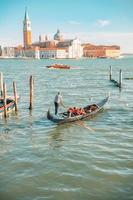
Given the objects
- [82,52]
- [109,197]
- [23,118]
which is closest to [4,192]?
[109,197]

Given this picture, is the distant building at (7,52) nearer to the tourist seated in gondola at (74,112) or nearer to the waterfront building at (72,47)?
the waterfront building at (72,47)

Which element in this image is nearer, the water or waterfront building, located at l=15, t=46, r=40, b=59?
the water

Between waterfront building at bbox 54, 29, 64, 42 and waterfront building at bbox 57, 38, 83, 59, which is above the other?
waterfront building at bbox 54, 29, 64, 42

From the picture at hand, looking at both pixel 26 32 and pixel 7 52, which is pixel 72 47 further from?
pixel 7 52

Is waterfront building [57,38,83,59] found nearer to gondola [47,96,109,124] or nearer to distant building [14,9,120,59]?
distant building [14,9,120,59]

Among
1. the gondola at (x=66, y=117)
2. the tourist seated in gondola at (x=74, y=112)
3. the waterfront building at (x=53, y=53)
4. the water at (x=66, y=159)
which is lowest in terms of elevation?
the water at (x=66, y=159)

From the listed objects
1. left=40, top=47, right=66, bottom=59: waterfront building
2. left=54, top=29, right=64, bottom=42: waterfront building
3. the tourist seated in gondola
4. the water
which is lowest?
the water

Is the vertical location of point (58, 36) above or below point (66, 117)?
above

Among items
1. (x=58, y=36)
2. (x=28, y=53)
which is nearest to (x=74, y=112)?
(x=28, y=53)

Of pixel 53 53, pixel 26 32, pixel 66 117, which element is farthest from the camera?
pixel 26 32

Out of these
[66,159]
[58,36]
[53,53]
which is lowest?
[66,159]

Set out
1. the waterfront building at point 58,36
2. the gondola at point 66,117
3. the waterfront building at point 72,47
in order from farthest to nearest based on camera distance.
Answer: the waterfront building at point 58,36
the waterfront building at point 72,47
the gondola at point 66,117

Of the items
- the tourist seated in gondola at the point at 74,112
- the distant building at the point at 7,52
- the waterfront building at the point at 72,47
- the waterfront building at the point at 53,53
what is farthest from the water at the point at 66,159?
the distant building at the point at 7,52

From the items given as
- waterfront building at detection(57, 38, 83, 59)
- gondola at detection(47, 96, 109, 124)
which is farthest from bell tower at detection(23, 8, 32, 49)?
gondola at detection(47, 96, 109, 124)
